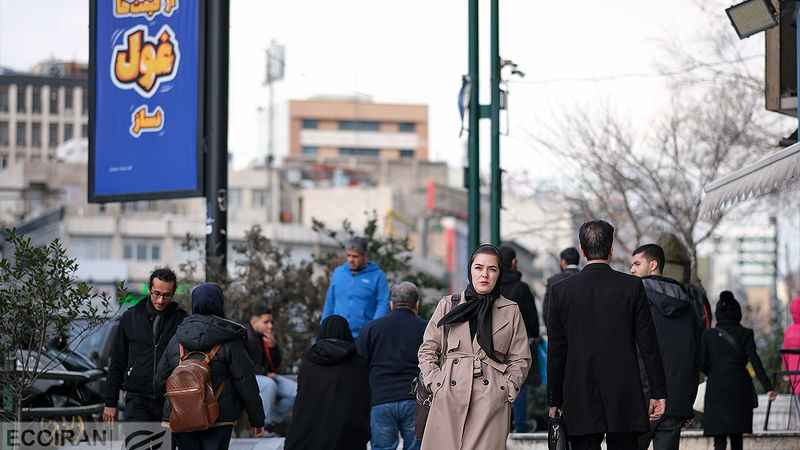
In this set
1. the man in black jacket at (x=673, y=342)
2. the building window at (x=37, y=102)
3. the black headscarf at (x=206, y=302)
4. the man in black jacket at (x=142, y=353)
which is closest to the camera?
the black headscarf at (x=206, y=302)

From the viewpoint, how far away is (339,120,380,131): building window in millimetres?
131625

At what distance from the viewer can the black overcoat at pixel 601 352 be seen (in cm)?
645

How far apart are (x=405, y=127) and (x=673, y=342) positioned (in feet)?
414

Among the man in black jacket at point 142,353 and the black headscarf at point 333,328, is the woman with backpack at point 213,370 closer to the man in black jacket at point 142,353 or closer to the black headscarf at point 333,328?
the black headscarf at point 333,328

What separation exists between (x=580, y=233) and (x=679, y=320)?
2191mm

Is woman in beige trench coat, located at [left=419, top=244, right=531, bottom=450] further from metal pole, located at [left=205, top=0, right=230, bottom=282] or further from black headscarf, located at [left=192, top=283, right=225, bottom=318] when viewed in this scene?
metal pole, located at [left=205, top=0, right=230, bottom=282]

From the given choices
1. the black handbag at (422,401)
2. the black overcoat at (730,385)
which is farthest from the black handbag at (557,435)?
the black overcoat at (730,385)

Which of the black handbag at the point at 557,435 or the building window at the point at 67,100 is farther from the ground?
the building window at the point at 67,100

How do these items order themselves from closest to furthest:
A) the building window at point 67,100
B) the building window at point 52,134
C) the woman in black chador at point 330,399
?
1. the woman in black chador at point 330,399
2. the building window at point 67,100
3. the building window at point 52,134

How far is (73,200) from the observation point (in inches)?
3671

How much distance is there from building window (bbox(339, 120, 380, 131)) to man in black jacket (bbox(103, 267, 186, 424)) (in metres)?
123

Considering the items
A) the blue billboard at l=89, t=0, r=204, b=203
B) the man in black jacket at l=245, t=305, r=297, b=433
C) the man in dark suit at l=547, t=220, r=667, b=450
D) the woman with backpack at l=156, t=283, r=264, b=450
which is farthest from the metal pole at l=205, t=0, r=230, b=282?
the man in dark suit at l=547, t=220, r=667, b=450

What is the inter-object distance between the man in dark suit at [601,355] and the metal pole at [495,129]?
7553mm

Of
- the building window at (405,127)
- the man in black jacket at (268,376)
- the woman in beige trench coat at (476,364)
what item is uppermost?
the building window at (405,127)
